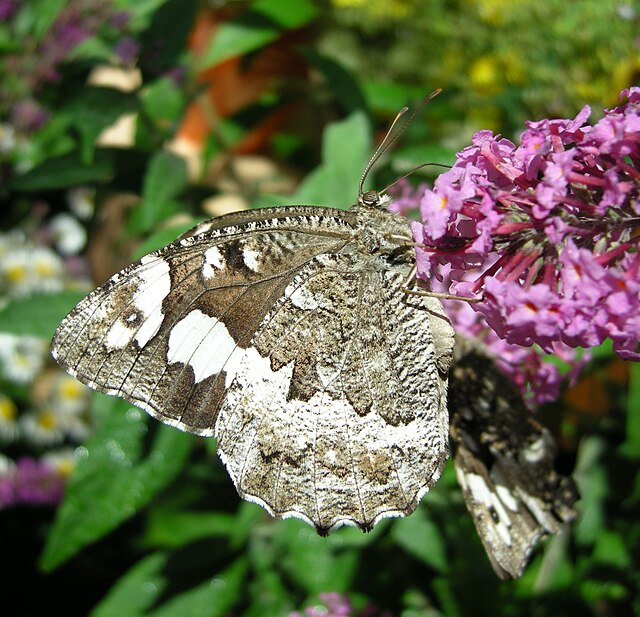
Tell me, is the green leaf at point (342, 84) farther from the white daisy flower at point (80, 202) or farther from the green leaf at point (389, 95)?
the white daisy flower at point (80, 202)

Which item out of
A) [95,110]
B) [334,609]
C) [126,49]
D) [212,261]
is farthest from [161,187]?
[334,609]

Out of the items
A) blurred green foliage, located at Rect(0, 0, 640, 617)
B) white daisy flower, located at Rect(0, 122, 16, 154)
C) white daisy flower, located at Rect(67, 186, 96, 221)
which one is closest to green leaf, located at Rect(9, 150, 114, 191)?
blurred green foliage, located at Rect(0, 0, 640, 617)

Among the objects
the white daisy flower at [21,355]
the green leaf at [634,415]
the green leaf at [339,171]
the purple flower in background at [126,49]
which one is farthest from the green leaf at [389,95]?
the white daisy flower at [21,355]

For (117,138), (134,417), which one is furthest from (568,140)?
(117,138)

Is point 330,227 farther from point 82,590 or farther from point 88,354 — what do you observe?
point 82,590

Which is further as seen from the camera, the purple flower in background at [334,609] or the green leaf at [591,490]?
the green leaf at [591,490]

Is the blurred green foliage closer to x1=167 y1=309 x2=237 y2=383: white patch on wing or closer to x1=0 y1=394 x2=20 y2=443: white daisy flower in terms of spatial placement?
x1=0 y1=394 x2=20 y2=443: white daisy flower
